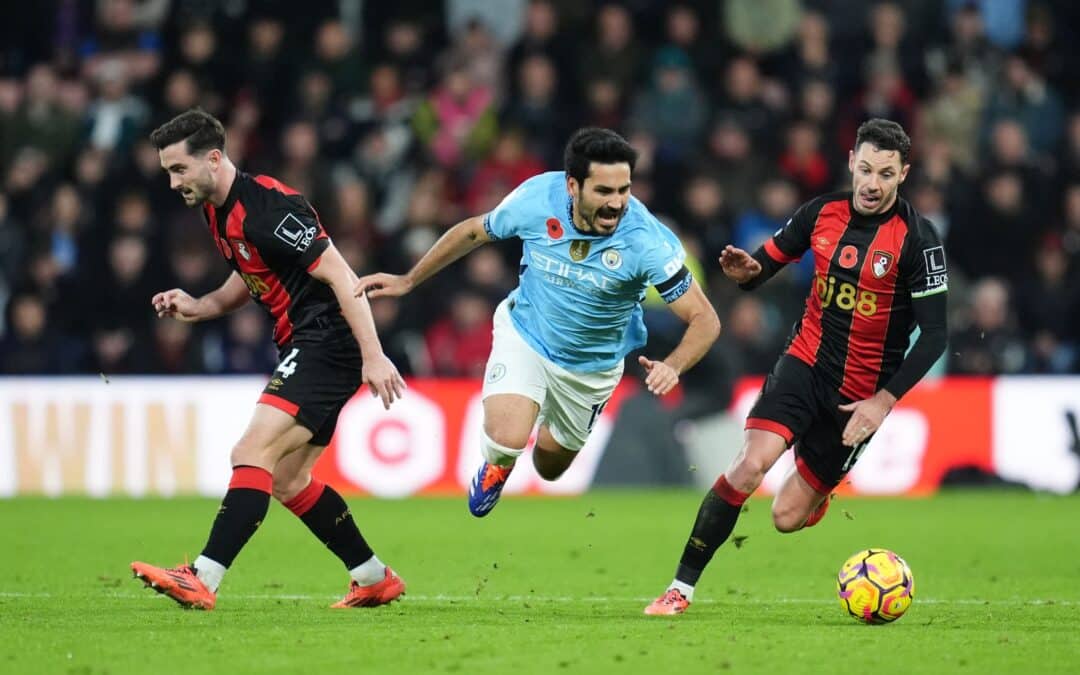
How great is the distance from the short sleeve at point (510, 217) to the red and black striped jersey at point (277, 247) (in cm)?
89

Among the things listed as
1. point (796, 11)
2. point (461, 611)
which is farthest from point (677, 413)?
point (461, 611)

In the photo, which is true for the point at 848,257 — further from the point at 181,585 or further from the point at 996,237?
the point at 996,237

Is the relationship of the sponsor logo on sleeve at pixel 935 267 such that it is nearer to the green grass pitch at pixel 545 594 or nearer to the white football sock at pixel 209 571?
the green grass pitch at pixel 545 594

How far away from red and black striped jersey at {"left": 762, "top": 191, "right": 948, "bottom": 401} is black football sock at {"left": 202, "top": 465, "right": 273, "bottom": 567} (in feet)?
9.00

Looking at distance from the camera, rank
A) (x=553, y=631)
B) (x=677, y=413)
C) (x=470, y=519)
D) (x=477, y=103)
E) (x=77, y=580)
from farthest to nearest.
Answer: (x=477, y=103), (x=677, y=413), (x=470, y=519), (x=77, y=580), (x=553, y=631)

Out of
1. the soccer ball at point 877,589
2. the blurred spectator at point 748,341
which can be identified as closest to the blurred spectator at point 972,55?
the blurred spectator at point 748,341

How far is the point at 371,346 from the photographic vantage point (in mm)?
7656

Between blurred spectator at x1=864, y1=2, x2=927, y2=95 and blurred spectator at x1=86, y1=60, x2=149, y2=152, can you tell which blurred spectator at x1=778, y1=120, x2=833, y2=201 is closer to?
blurred spectator at x1=864, y1=2, x2=927, y2=95

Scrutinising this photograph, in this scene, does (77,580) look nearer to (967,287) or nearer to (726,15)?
(967,287)

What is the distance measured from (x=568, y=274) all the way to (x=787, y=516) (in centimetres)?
168

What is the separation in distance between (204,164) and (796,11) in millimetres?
11673

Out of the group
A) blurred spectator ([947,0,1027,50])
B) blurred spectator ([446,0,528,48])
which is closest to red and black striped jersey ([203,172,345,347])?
blurred spectator ([446,0,528,48])

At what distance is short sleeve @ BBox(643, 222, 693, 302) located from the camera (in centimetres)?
805

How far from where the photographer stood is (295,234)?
7.82m
